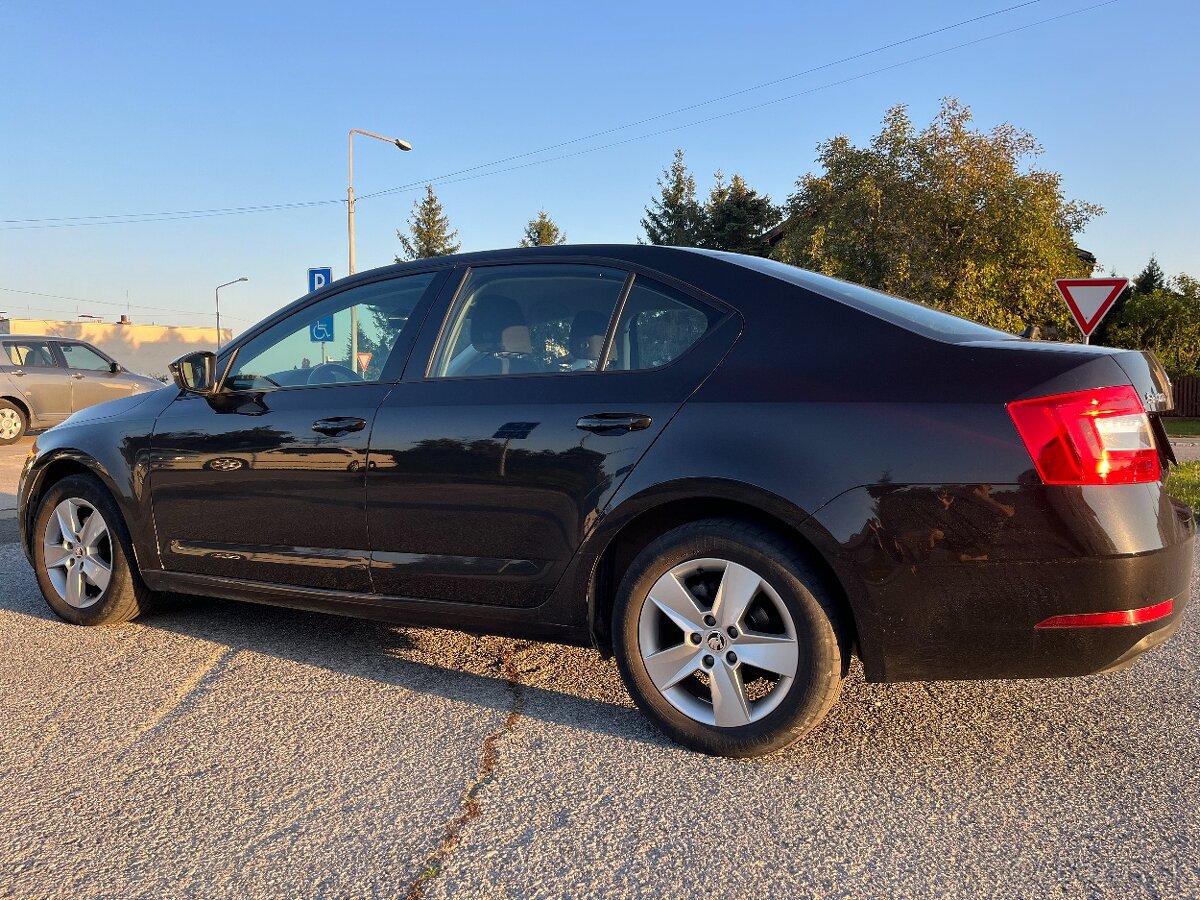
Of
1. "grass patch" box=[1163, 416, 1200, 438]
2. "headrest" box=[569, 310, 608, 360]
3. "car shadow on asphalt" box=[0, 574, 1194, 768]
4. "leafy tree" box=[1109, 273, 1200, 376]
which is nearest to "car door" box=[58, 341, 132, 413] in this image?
"car shadow on asphalt" box=[0, 574, 1194, 768]

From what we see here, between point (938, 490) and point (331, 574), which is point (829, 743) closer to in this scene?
point (938, 490)

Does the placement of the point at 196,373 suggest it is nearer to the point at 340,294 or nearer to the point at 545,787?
the point at 340,294

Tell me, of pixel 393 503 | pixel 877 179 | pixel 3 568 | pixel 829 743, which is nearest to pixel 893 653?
pixel 829 743

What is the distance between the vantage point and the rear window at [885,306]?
276 centimetres

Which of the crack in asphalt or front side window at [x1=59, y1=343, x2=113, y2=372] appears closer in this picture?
the crack in asphalt

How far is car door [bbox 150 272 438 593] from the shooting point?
3.46 m

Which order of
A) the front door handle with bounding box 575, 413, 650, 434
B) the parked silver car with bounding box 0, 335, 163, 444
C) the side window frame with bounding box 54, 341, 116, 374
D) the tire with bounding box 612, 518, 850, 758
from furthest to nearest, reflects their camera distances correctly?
the side window frame with bounding box 54, 341, 116, 374, the parked silver car with bounding box 0, 335, 163, 444, the front door handle with bounding box 575, 413, 650, 434, the tire with bounding box 612, 518, 850, 758

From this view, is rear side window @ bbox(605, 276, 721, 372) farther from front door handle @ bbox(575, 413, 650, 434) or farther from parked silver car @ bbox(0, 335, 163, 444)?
parked silver car @ bbox(0, 335, 163, 444)

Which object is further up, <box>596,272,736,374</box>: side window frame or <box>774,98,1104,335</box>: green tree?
<box>774,98,1104,335</box>: green tree

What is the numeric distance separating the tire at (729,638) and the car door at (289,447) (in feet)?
3.74

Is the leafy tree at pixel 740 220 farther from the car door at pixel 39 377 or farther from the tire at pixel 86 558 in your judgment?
the tire at pixel 86 558

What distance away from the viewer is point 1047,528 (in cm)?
238

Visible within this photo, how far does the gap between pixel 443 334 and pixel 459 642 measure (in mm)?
1345

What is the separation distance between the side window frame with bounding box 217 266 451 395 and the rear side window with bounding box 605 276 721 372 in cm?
84
